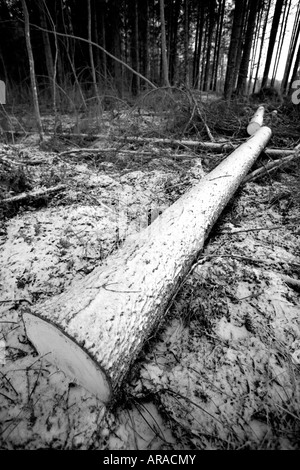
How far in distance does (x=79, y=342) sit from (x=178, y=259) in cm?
68

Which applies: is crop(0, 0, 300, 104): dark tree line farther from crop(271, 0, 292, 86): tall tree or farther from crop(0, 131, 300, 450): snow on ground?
crop(0, 131, 300, 450): snow on ground

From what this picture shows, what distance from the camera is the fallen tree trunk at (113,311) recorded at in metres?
0.85

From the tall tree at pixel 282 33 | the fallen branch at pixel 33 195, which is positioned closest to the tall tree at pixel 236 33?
the fallen branch at pixel 33 195

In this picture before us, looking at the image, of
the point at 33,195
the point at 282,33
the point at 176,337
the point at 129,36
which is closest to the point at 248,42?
the point at 33,195

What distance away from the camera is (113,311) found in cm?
95

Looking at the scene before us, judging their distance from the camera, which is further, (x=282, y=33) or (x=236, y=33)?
(x=282, y=33)

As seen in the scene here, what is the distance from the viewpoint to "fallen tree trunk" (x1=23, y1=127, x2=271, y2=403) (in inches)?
33.5

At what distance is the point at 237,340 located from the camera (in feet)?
3.73

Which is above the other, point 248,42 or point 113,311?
point 248,42

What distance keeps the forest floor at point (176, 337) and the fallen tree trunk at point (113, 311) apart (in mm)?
113

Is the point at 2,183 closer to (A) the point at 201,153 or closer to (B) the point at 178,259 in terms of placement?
(B) the point at 178,259

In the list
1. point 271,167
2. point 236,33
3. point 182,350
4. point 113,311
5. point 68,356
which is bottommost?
point 182,350

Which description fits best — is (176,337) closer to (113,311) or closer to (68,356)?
(113,311)

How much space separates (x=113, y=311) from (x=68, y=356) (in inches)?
9.6
